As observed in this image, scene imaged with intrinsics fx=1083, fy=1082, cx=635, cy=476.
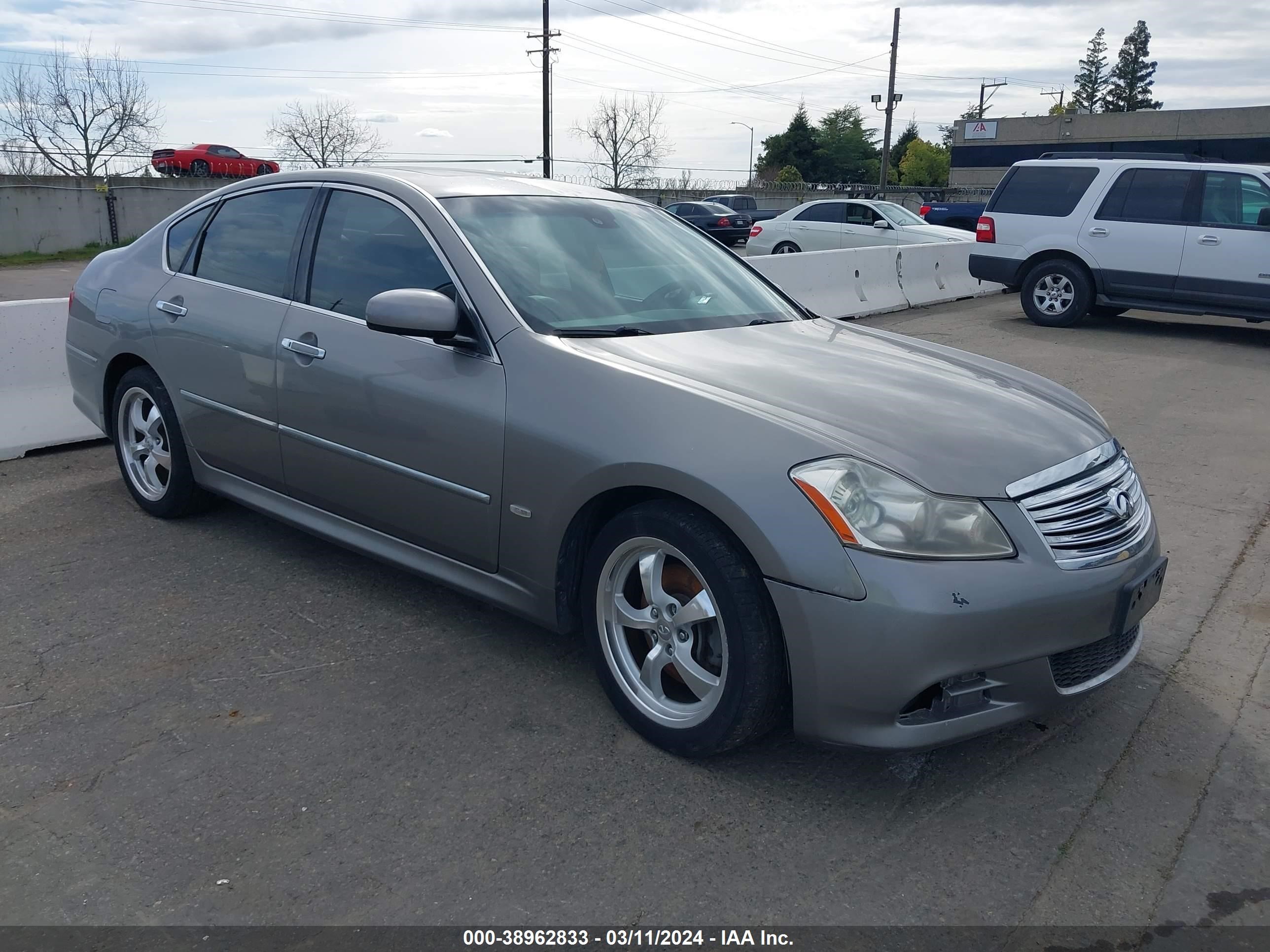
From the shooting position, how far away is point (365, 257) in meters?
4.18

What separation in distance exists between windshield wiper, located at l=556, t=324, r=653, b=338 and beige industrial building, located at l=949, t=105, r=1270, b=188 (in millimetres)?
56802

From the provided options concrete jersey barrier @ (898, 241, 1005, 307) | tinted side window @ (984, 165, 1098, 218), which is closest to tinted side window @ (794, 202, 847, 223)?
concrete jersey barrier @ (898, 241, 1005, 307)

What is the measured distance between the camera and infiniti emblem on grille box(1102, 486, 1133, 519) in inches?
125

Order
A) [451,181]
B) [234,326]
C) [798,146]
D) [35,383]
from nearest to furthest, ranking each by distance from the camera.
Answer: [451,181], [234,326], [35,383], [798,146]

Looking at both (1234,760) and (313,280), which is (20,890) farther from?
(1234,760)

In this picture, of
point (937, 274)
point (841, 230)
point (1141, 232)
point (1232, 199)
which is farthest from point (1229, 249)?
point (841, 230)

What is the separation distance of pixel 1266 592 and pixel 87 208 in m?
36.8

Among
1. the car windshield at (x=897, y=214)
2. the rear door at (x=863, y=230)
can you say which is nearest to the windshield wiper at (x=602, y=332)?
the rear door at (x=863, y=230)

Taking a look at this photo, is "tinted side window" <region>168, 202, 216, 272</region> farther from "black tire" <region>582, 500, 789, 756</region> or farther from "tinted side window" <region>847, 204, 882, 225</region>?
"tinted side window" <region>847, 204, 882, 225</region>

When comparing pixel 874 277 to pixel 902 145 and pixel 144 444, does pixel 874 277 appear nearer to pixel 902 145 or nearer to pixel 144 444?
pixel 144 444

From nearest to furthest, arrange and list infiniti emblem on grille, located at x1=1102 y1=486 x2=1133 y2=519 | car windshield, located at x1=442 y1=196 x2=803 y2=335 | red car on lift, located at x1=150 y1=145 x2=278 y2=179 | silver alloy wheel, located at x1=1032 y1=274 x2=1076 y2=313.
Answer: infiniti emblem on grille, located at x1=1102 y1=486 x2=1133 y2=519, car windshield, located at x1=442 y1=196 x2=803 y2=335, silver alloy wheel, located at x1=1032 y1=274 x2=1076 y2=313, red car on lift, located at x1=150 y1=145 x2=278 y2=179

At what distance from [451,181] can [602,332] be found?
1.11m

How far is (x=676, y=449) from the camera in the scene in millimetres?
3045

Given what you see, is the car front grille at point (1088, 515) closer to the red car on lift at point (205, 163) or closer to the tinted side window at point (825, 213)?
the tinted side window at point (825, 213)
